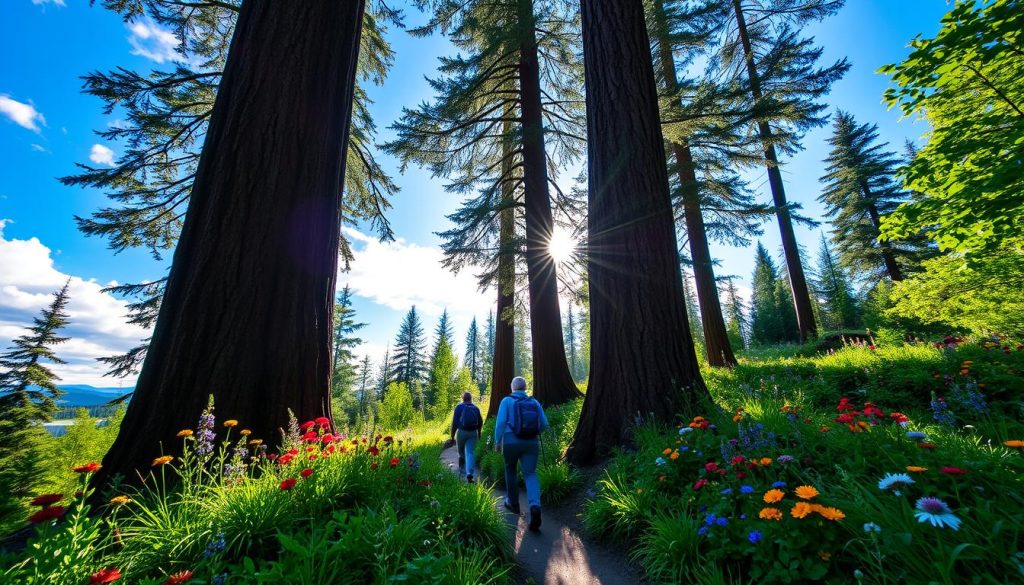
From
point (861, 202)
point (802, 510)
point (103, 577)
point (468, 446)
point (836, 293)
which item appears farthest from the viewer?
point (836, 293)

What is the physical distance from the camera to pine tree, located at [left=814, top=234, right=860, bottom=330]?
26.5 metres

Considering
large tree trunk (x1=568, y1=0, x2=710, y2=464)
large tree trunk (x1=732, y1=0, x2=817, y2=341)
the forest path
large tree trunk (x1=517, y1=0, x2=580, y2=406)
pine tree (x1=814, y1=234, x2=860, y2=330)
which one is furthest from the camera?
pine tree (x1=814, y1=234, x2=860, y2=330)

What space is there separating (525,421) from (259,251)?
330 cm

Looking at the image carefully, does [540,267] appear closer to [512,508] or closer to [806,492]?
[512,508]

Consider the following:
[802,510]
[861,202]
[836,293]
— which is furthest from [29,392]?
[836,293]

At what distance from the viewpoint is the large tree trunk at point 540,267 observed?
8.27 meters

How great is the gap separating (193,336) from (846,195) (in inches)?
1196

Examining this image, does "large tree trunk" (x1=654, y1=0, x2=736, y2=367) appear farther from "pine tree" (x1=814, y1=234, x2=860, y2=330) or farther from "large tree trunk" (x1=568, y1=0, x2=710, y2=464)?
"pine tree" (x1=814, y1=234, x2=860, y2=330)

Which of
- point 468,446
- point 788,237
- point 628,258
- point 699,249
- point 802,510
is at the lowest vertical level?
point 468,446

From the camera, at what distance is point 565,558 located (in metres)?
2.99

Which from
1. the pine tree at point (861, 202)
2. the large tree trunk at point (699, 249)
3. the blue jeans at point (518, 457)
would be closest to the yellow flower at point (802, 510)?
the blue jeans at point (518, 457)

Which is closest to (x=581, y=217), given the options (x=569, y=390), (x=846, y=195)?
(x=569, y=390)

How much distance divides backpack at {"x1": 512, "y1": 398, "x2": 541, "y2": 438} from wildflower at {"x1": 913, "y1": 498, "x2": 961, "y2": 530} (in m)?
3.19

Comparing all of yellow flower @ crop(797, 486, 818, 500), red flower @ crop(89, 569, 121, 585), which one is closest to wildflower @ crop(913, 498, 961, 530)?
yellow flower @ crop(797, 486, 818, 500)
